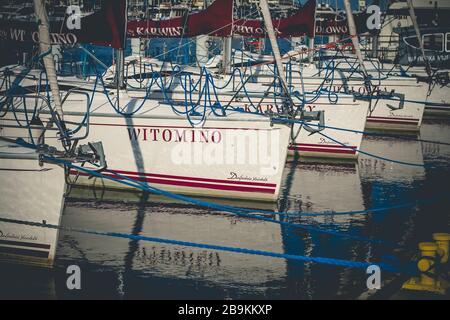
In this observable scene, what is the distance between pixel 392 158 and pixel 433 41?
15348 mm

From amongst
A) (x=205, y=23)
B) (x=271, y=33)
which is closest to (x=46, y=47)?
(x=271, y=33)

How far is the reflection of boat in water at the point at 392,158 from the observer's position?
18.3 m

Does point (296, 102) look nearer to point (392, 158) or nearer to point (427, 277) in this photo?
point (392, 158)

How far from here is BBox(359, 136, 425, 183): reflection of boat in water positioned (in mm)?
18281

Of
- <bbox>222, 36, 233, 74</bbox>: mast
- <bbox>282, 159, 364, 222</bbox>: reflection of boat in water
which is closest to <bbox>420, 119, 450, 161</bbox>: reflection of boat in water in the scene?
<bbox>282, 159, 364, 222</bbox>: reflection of boat in water

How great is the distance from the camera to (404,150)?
22.2 m

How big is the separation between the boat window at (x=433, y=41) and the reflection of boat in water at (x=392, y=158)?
11490mm

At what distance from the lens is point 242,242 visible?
481 inches

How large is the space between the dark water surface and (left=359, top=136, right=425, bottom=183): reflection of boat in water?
14cm

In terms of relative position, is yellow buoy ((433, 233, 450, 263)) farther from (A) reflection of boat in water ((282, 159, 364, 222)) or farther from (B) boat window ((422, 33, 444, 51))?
(B) boat window ((422, 33, 444, 51))

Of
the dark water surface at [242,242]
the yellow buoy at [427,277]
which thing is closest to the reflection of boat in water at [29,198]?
the dark water surface at [242,242]

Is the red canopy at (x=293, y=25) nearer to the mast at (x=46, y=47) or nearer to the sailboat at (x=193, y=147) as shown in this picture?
the sailboat at (x=193, y=147)
